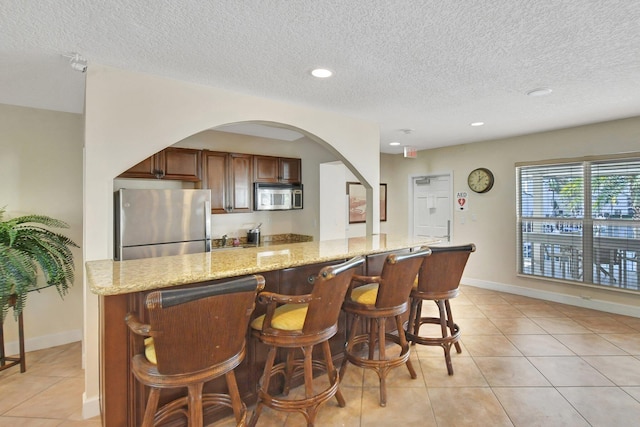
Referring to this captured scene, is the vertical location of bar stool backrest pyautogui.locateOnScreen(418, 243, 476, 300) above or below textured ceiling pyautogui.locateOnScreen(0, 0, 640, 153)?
below

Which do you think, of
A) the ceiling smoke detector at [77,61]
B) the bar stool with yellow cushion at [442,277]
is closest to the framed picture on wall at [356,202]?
the bar stool with yellow cushion at [442,277]

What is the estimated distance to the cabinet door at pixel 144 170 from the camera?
3.64 m

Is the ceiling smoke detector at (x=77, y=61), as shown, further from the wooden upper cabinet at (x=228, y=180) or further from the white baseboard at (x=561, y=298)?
the white baseboard at (x=561, y=298)

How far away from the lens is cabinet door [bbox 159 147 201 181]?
388 centimetres

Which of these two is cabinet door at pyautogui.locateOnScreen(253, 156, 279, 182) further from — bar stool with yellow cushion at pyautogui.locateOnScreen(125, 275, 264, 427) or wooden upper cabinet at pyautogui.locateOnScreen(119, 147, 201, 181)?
bar stool with yellow cushion at pyautogui.locateOnScreen(125, 275, 264, 427)

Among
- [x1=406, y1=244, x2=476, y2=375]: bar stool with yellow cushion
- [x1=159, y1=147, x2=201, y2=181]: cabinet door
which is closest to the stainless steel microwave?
[x1=159, y1=147, x2=201, y2=181]: cabinet door

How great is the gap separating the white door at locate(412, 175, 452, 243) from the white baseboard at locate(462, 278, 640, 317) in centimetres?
91

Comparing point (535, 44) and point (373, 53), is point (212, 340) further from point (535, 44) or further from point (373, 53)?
point (535, 44)

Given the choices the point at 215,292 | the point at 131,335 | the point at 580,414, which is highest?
the point at 215,292

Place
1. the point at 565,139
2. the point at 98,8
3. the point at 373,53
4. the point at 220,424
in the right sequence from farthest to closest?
the point at 565,139 < the point at 373,53 < the point at 220,424 < the point at 98,8

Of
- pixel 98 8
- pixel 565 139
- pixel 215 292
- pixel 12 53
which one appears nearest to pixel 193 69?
pixel 98 8

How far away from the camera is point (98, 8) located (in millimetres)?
1698

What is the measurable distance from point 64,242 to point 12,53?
4.84 feet

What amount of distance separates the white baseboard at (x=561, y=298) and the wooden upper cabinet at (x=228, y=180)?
384 centimetres
